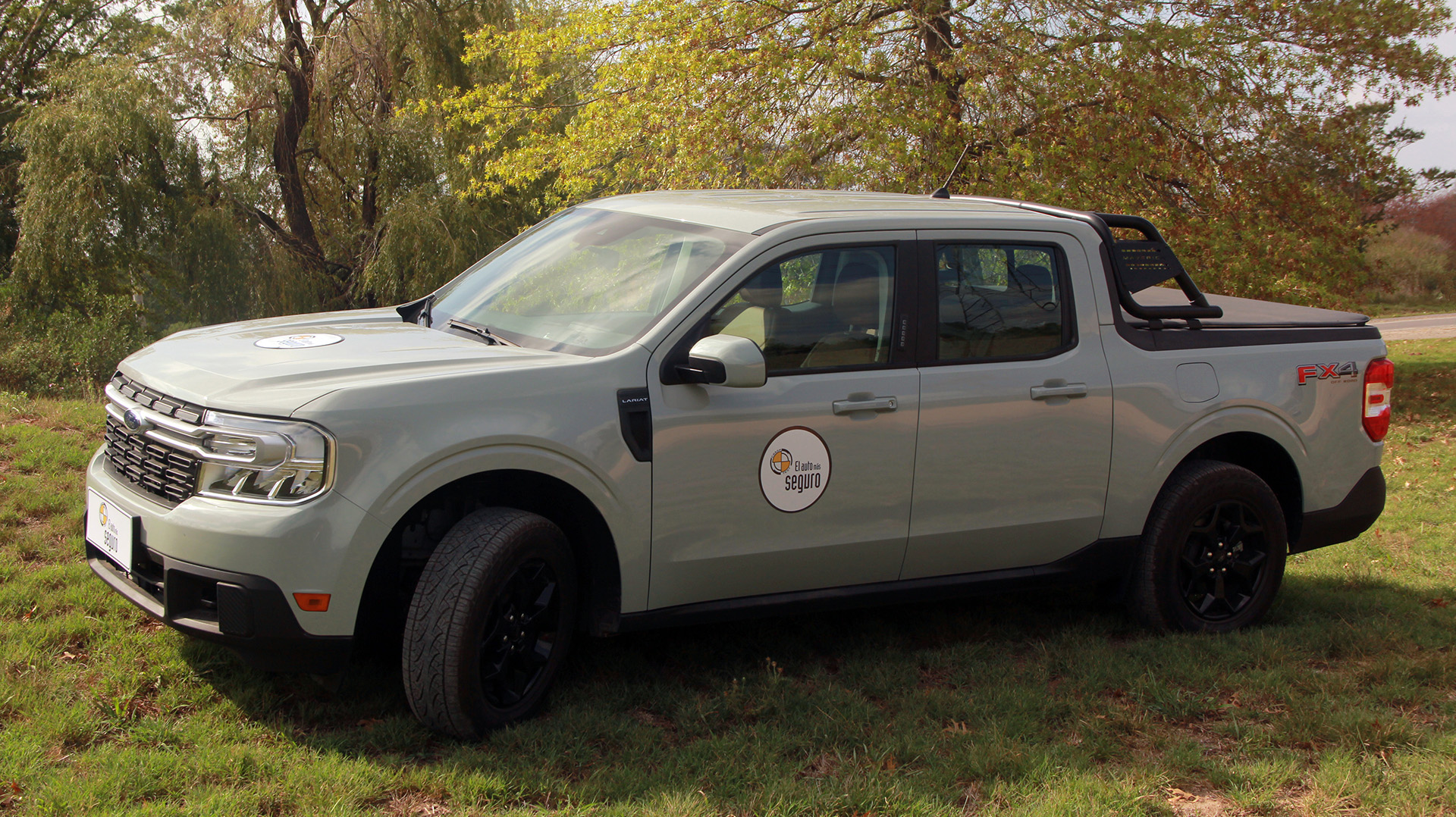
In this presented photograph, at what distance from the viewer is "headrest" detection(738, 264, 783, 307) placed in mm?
4105

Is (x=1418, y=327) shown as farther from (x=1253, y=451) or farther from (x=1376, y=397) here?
(x=1253, y=451)

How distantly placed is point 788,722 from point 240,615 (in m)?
1.87

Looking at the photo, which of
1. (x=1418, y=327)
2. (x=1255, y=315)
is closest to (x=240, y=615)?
(x=1255, y=315)

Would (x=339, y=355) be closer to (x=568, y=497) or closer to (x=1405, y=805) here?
(x=568, y=497)

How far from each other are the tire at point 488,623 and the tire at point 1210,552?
2659 millimetres

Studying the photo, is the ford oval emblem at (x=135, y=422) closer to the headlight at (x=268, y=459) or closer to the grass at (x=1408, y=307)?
the headlight at (x=268, y=459)

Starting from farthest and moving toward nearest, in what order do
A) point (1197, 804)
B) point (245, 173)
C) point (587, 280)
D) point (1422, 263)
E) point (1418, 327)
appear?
1. point (1422, 263)
2. point (1418, 327)
3. point (245, 173)
4. point (587, 280)
5. point (1197, 804)

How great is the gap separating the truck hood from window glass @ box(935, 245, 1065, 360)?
1576 millimetres

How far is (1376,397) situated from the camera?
5395mm

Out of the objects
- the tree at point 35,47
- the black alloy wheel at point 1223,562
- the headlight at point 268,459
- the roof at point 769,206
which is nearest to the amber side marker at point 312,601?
the headlight at point 268,459

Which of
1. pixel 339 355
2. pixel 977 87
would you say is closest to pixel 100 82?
pixel 977 87

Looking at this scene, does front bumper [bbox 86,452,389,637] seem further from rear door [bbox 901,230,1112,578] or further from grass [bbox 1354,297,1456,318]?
grass [bbox 1354,297,1456,318]

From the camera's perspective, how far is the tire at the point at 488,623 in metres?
3.56

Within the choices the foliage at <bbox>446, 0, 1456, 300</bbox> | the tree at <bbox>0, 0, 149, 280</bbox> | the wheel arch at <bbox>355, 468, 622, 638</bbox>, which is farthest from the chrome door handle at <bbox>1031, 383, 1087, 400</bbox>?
the tree at <bbox>0, 0, 149, 280</bbox>
